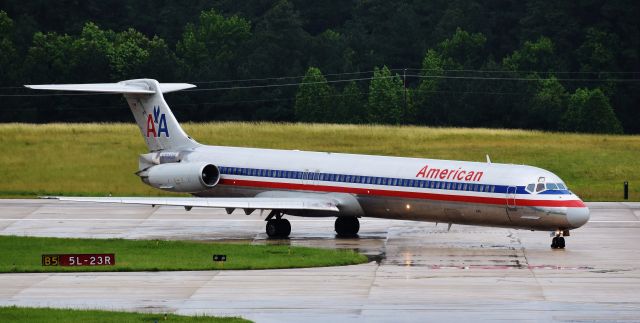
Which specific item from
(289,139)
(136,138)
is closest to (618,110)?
(289,139)

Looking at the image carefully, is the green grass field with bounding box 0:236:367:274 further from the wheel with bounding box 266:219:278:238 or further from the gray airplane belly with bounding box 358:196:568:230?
the gray airplane belly with bounding box 358:196:568:230

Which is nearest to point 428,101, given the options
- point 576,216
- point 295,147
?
point 295,147

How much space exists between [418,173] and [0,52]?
274 ft

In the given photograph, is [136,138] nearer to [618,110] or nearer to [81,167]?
[81,167]

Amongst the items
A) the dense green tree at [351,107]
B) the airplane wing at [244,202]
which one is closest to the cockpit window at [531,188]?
the airplane wing at [244,202]

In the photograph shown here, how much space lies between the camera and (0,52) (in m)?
119

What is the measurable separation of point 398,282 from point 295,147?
48.6 metres

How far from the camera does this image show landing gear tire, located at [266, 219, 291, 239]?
4397 cm

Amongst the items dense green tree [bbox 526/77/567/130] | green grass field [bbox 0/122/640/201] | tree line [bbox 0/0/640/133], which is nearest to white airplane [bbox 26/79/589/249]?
green grass field [bbox 0/122/640/201]

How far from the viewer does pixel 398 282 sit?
3300 cm

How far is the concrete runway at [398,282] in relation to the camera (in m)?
28.6

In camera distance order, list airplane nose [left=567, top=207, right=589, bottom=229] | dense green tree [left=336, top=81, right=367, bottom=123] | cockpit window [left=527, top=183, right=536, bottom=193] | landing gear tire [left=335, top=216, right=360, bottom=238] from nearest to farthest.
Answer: airplane nose [left=567, top=207, right=589, bottom=229]
cockpit window [left=527, top=183, right=536, bottom=193]
landing gear tire [left=335, top=216, right=360, bottom=238]
dense green tree [left=336, top=81, right=367, bottom=123]

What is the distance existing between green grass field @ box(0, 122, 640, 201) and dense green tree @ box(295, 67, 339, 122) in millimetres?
23786

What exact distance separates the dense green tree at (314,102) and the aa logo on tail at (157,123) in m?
65.8
